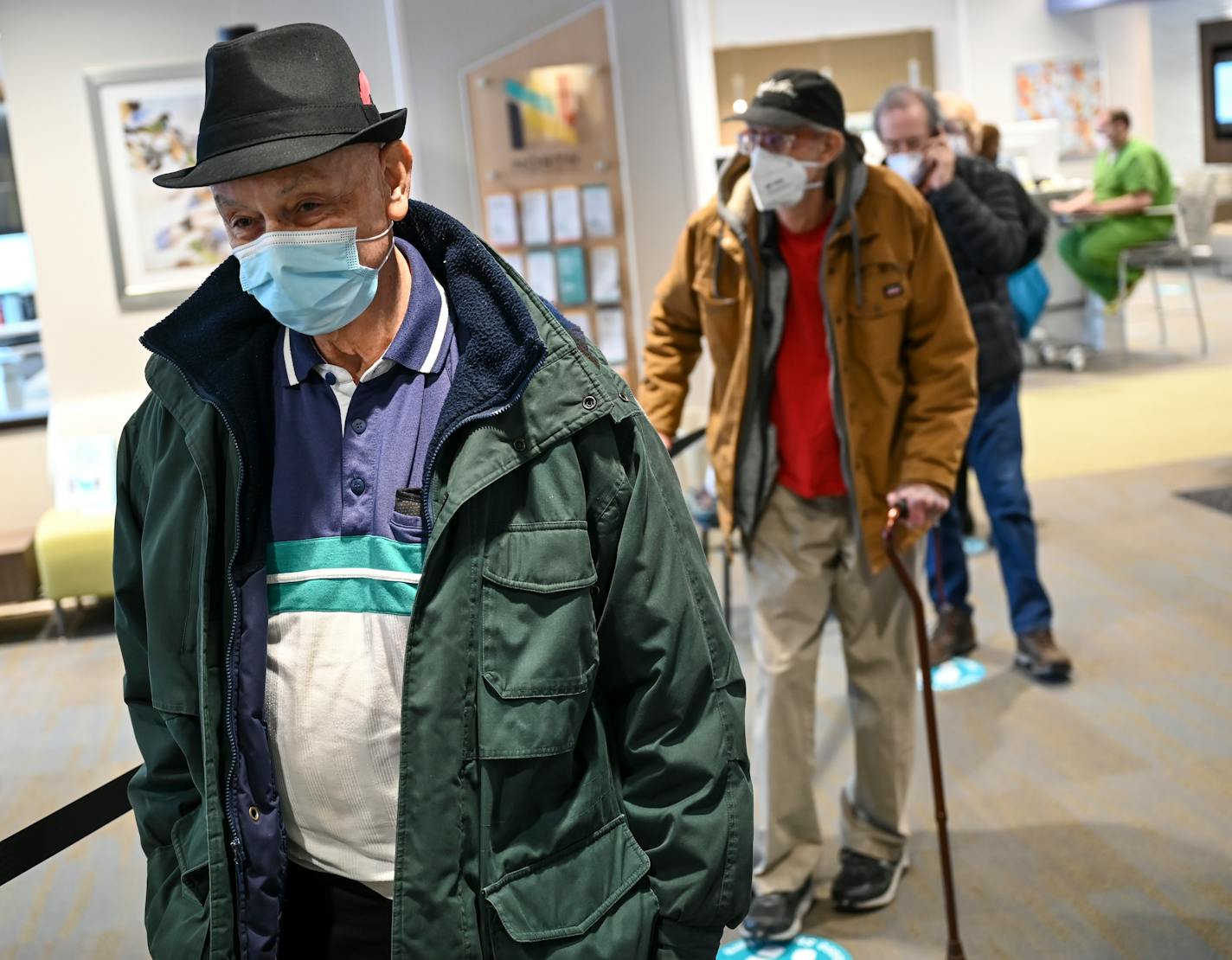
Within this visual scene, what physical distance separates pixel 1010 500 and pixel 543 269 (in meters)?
2.28

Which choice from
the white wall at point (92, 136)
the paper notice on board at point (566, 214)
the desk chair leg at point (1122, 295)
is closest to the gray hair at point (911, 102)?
the white wall at point (92, 136)

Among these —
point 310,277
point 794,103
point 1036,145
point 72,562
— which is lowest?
point 72,562

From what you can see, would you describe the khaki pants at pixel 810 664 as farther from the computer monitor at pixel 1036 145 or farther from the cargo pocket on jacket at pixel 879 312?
the computer monitor at pixel 1036 145

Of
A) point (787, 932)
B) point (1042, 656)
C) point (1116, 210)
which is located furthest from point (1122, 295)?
point (787, 932)

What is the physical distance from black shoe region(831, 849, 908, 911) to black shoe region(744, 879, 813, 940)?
11 centimetres

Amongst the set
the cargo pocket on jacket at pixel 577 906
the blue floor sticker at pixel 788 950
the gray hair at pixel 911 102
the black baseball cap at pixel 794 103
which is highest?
the gray hair at pixel 911 102

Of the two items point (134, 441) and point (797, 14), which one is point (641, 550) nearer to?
point (134, 441)

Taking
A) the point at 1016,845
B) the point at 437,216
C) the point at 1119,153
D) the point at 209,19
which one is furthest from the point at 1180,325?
the point at 437,216

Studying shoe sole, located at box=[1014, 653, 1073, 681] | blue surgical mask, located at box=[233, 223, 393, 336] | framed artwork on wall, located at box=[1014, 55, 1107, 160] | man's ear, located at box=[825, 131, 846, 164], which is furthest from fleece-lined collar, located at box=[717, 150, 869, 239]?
framed artwork on wall, located at box=[1014, 55, 1107, 160]

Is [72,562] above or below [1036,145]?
below

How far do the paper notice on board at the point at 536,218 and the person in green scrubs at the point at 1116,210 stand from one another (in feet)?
16.9

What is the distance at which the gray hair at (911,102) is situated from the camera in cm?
370

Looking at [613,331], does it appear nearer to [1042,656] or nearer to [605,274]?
[605,274]

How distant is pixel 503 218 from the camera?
5.50 m
